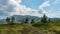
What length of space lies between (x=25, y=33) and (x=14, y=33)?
535 cm

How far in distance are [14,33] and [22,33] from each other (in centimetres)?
380

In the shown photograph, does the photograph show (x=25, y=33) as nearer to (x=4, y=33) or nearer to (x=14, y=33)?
(x=14, y=33)

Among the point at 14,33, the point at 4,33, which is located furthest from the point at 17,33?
the point at 4,33

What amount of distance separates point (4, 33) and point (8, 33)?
6.53 ft

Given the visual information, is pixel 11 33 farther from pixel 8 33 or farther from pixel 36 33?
pixel 36 33

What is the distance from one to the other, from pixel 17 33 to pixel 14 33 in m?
1.42

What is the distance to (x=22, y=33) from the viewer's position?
77.5 m

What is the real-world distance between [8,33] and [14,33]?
3175mm

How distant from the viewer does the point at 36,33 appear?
79375 mm

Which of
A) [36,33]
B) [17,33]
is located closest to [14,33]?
[17,33]

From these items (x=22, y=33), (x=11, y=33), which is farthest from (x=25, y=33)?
(x=11, y=33)

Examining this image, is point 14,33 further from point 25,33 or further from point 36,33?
point 36,33

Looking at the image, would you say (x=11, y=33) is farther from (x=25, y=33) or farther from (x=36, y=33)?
(x=36, y=33)

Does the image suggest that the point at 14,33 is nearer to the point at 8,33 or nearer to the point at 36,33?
the point at 8,33
